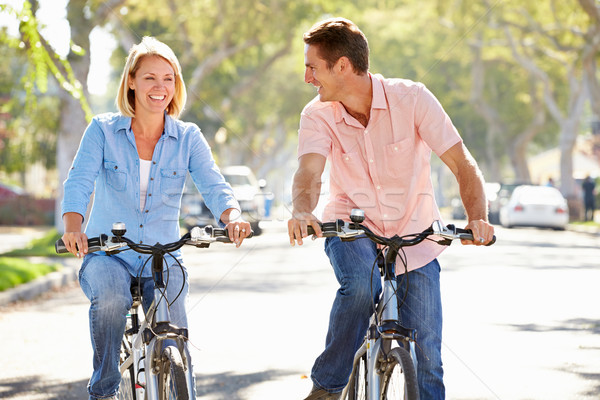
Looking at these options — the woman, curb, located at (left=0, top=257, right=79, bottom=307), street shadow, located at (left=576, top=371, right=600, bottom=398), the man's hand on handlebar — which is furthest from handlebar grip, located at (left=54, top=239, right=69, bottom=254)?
curb, located at (left=0, top=257, right=79, bottom=307)

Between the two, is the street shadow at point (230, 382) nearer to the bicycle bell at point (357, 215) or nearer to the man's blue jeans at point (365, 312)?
the man's blue jeans at point (365, 312)

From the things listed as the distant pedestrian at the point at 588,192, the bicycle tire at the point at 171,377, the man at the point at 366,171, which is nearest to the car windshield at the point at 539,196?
the distant pedestrian at the point at 588,192

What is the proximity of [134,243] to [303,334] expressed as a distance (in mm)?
4402

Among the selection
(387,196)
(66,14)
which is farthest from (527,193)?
(387,196)

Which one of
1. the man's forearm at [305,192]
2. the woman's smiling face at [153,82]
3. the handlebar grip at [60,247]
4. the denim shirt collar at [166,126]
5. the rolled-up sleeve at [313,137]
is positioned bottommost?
the handlebar grip at [60,247]

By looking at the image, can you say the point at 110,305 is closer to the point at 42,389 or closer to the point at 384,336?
the point at 384,336

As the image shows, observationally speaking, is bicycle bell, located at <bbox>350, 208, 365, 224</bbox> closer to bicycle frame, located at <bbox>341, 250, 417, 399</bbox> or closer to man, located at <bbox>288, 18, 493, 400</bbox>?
bicycle frame, located at <bbox>341, 250, 417, 399</bbox>

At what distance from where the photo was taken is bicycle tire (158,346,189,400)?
11.3 ft

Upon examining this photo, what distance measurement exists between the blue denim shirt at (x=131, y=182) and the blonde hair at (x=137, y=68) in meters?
0.07

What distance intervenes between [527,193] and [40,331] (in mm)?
21371

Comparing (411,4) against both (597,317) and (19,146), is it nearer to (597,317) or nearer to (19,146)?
(19,146)

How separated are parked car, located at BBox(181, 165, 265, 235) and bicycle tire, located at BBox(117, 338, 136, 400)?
49.0ft

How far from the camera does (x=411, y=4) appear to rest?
43438 millimetres

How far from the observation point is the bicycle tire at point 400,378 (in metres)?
3.33
